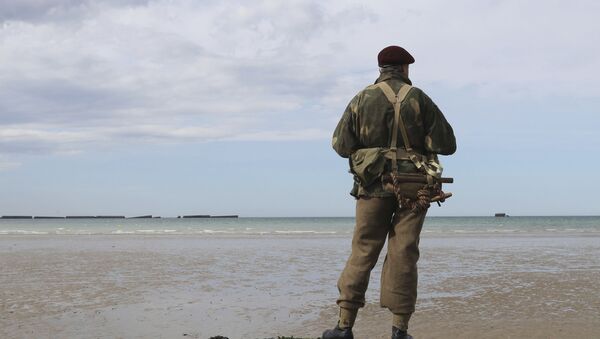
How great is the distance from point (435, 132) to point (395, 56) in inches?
29.7

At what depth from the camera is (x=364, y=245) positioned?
520 cm

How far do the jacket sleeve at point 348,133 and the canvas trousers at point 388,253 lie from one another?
46cm

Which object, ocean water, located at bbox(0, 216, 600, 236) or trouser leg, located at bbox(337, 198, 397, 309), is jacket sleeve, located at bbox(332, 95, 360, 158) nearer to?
trouser leg, located at bbox(337, 198, 397, 309)

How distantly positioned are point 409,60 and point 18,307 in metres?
6.93

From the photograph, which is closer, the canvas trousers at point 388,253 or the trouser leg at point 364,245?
the canvas trousers at point 388,253

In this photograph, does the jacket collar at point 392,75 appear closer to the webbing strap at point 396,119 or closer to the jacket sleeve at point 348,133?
the webbing strap at point 396,119

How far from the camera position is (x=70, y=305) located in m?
9.04

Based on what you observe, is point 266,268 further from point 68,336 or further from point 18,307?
point 68,336

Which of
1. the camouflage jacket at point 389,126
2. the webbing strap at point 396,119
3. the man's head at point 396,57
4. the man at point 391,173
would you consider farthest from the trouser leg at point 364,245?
the man's head at point 396,57

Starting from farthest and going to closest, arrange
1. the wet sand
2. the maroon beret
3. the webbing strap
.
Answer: the wet sand < the maroon beret < the webbing strap

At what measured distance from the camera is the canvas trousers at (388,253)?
5.02 metres

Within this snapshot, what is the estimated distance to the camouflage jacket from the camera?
16.5 feet

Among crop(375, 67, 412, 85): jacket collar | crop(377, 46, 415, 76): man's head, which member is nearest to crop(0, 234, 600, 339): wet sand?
crop(375, 67, 412, 85): jacket collar

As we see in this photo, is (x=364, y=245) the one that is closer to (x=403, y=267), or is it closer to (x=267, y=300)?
(x=403, y=267)
